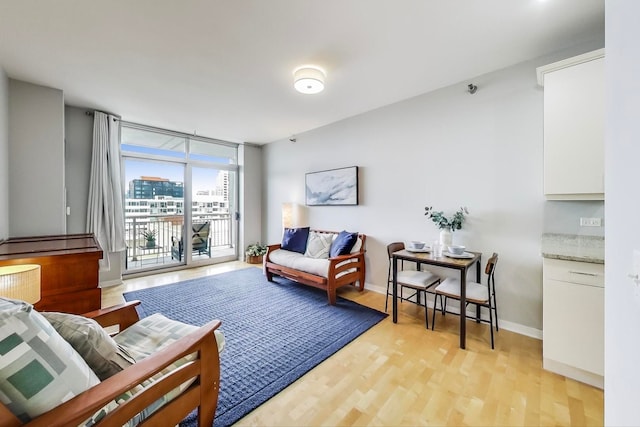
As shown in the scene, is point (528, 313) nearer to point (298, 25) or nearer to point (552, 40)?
point (552, 40)

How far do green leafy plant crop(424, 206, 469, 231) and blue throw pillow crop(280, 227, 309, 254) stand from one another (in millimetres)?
2091

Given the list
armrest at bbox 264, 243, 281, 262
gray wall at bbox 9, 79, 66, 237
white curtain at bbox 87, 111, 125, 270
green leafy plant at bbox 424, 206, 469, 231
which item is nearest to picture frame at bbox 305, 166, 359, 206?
armrest at bbox 264, 243, 281, 262

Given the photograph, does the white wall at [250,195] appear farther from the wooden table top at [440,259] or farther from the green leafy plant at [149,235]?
the wooden table top at [440,259]

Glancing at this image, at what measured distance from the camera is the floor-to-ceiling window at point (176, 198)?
441cm

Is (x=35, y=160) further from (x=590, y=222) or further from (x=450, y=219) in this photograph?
(x=590, y=222)

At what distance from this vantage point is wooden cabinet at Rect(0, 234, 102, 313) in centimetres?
177

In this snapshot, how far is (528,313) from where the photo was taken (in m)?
2.41

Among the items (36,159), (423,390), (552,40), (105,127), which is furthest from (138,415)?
(105,127)

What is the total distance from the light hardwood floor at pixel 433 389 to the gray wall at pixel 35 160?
334 cm

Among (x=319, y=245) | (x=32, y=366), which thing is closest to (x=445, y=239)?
(x=319, y=245)

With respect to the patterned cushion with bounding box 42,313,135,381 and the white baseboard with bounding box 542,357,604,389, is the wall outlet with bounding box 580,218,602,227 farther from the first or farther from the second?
the patterned cushion with bounding box 42,313,135,381

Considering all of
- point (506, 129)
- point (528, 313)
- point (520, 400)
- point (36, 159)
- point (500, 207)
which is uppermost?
point (506, 129)

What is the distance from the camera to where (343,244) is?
355 centimetres

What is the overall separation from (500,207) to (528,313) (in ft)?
3.39
